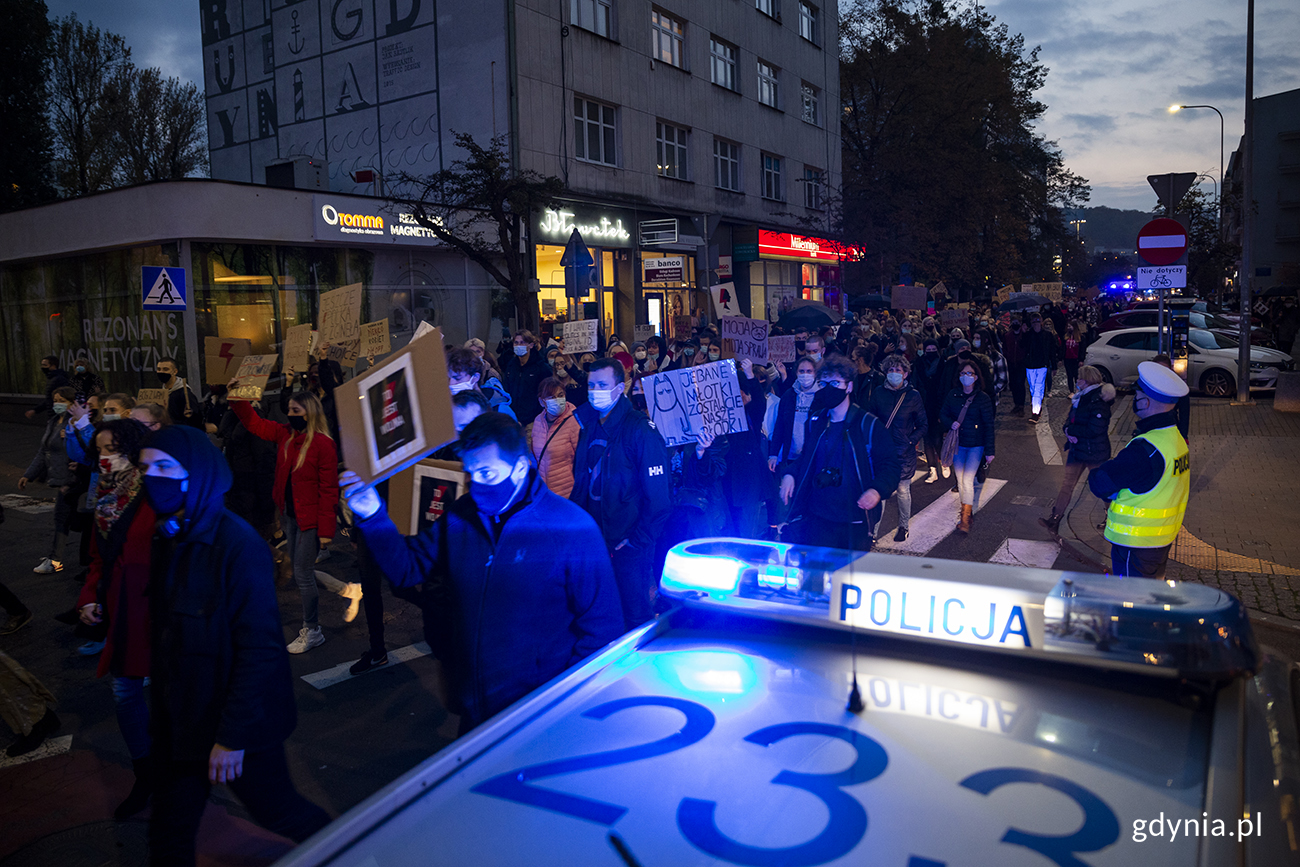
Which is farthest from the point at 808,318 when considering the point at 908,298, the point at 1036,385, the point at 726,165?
the point at 726,165

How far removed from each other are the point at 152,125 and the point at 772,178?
24536mm

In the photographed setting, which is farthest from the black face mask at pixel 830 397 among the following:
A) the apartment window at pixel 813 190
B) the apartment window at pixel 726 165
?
the apartment window at pixel 813 190

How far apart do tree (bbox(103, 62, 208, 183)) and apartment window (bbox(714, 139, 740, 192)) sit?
1991 cm

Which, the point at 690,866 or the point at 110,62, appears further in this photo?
the point at 110,62

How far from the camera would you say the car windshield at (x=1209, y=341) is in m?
19.9

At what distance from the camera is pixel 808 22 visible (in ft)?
120

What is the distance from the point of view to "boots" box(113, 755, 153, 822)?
13.6ft

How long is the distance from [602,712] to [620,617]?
126 cm

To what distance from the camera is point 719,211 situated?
3038 cm

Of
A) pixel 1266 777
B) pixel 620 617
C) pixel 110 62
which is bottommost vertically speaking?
pixel 620 617

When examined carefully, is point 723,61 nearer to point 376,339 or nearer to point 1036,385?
point 1036,385

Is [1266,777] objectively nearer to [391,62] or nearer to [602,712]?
[602,712]

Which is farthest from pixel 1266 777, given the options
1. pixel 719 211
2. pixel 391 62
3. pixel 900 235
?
pixel 900 235

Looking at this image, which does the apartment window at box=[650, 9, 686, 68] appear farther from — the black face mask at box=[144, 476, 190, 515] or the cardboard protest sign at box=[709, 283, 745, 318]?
the black face mask at box=[144, 476, 190, 515]
